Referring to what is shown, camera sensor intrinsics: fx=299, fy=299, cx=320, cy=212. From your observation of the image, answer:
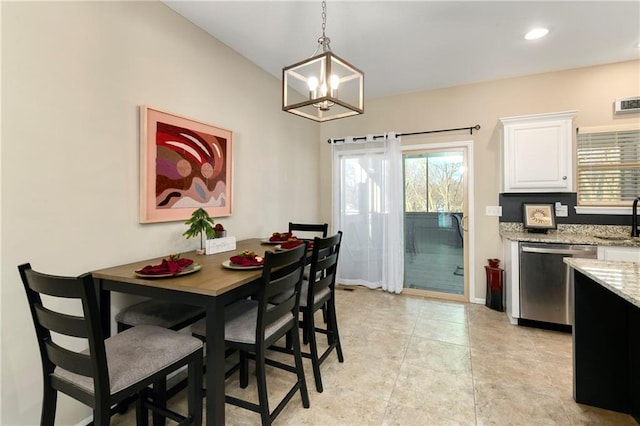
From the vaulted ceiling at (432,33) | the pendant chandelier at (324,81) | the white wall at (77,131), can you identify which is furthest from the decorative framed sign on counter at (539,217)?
the white wall at (77,131)

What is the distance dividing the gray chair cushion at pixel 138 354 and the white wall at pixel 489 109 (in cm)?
369

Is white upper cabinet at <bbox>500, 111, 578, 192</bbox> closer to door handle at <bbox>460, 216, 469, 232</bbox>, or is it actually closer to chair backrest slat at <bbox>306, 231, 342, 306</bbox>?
door handle at <bbox>460, 216, 469, 232</bbox>

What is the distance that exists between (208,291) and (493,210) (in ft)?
12.0

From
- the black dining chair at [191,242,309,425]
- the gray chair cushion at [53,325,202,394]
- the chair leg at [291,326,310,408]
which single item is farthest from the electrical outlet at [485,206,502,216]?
the gray chair cushion at [53,325,202,394]

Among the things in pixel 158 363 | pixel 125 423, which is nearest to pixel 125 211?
pixel 158 363

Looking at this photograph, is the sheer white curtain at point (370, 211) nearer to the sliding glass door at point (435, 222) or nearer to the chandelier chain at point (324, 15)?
the sliding glass door at point (435, 222)

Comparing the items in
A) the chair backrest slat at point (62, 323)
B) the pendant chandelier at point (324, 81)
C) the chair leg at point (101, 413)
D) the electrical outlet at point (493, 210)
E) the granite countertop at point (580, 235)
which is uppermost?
the pendant chandelier at point (324, 81)

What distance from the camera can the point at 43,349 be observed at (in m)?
1.31

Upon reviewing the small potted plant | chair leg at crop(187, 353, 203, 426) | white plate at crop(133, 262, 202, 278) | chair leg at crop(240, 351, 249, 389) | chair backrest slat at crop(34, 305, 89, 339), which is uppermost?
the small potted plant

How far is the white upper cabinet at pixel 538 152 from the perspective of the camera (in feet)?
10.7

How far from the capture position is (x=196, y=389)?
1524 millimetres

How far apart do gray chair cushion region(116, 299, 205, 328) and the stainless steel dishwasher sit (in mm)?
3167

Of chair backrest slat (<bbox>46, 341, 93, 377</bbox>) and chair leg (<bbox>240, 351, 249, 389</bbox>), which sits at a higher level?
chair backrest slat (<bbox>46, 341, 93, 377</bbox>)

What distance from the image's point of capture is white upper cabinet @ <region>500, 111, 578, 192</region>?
325 cm
